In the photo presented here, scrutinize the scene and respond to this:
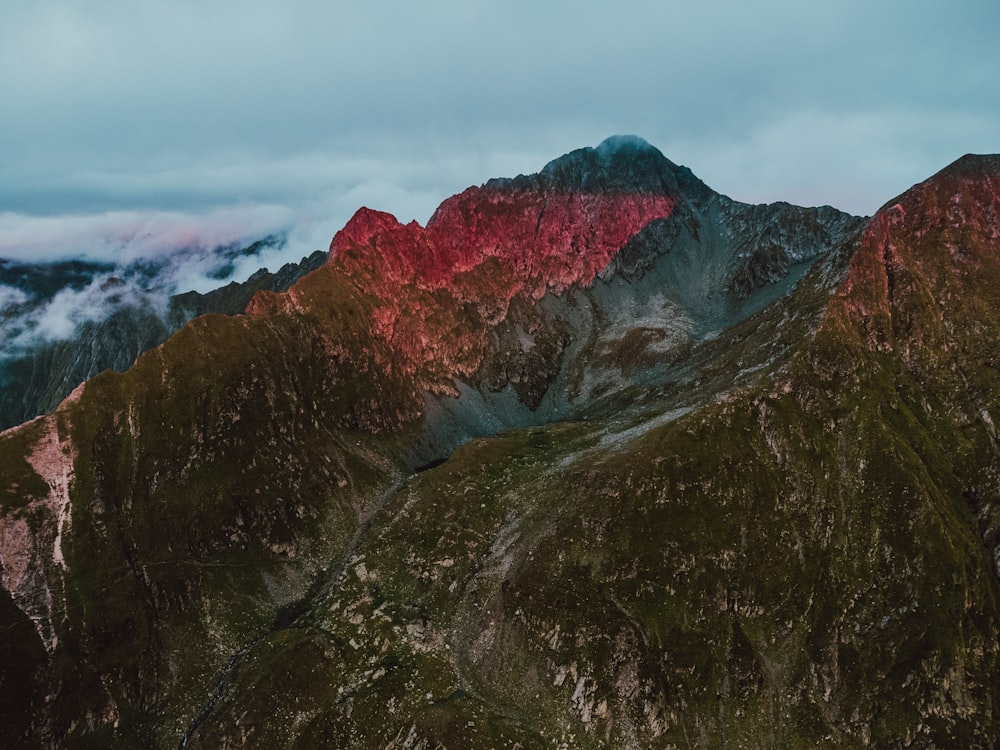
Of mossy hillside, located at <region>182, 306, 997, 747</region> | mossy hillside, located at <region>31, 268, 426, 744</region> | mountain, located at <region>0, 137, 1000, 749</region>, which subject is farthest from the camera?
mossy hillside, located at <region>31, 268, 426, 744</region>

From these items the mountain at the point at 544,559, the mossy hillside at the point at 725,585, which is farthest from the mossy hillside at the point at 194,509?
the mossy hillside at the point at 725,585

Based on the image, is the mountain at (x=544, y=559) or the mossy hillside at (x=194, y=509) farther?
the mossy hillside at (x=194, y=509)

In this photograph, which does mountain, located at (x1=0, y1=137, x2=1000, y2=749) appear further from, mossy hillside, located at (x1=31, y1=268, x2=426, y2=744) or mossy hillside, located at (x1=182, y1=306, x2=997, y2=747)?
mossy hillside, located at (x1=31, y1=268, x2=426, y2=744)

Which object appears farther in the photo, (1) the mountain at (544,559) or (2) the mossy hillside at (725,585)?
(2) the mossy hillside at (725,585)

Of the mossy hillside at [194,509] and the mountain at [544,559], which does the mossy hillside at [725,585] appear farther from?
the mossy hillside at [194,509]

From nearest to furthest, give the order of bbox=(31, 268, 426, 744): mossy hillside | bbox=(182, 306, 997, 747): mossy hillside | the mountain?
the mountain → bbox=(182, 306, 997, 747): mossy hillside → bbox=(31, 268, 426, 744): mossy hillside

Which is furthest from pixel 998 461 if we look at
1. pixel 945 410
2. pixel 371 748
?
pixel 371 748

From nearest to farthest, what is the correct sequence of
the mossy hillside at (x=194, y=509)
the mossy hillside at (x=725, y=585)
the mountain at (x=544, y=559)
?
the mountain at (x=544, y=559) → the mossy hillside at (x=725, y=585) → the mossy hillside at (x=194, y=509)

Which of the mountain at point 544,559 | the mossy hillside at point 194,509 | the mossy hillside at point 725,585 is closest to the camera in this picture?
the mountain at point 544,559

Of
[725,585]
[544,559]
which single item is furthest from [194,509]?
[725,585]

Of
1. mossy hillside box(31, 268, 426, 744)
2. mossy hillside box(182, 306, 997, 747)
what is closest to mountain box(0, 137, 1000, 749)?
mossy hillside box(182, 306, 997, 747)
